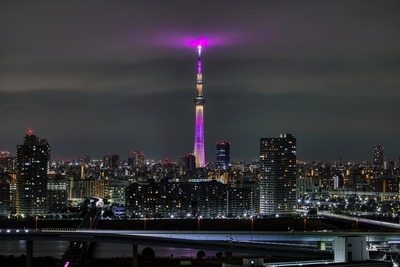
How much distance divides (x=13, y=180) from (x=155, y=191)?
13316 mm

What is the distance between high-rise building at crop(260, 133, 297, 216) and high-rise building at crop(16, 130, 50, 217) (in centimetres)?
1798

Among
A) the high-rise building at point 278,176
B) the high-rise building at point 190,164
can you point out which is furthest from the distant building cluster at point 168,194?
the high-rise building at point 190,164

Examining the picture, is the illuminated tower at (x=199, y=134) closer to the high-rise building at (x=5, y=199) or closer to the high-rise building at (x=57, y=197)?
the high-rise building at (x=57, y=197)

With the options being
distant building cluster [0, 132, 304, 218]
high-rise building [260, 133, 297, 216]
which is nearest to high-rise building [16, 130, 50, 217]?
distant building cluster [0, 132, 304, 218]

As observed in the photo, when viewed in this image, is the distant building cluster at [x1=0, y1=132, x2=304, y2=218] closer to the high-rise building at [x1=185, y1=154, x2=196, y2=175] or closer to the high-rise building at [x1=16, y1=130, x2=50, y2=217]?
the high-rise building at [x1=16, y1=130, x2=50, y2=217]

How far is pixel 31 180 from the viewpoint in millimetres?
65438

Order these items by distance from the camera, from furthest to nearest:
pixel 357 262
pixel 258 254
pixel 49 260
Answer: pixel 49 260 → pixel 258 254 → pixel 357 262

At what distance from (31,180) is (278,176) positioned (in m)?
20.7

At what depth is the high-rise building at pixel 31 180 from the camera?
64.1 m

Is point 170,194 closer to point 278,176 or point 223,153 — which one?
point 278,176

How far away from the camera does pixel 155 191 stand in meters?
65.1

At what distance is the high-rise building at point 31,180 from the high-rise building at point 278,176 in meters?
18.0

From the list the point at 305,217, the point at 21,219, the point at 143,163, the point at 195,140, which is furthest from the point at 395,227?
the point at 143,163

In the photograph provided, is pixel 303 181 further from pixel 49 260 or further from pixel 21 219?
pixel 49 260
